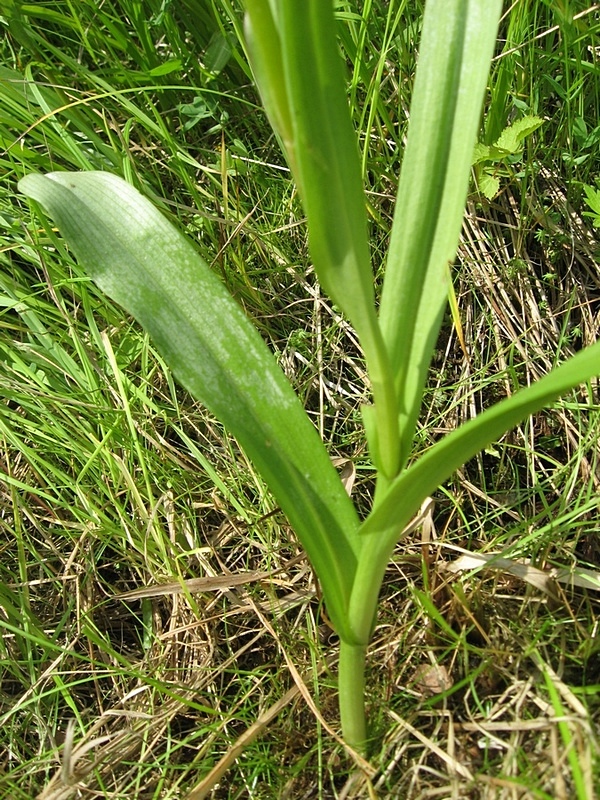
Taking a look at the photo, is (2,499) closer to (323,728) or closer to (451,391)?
(323,728)

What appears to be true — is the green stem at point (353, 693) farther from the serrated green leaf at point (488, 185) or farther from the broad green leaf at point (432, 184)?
the serrated green leaf at point (488, 185)

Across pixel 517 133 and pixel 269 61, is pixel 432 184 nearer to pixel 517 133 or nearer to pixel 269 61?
pixel 269 61

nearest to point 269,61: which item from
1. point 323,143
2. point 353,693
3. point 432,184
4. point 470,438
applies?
point 323,143

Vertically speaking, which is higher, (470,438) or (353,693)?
(470,438)

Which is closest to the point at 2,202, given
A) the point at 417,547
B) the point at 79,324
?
the point at 79,324

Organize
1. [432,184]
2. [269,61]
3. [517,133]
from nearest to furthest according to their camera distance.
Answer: [269,61] < [432,184] < [517,133]
